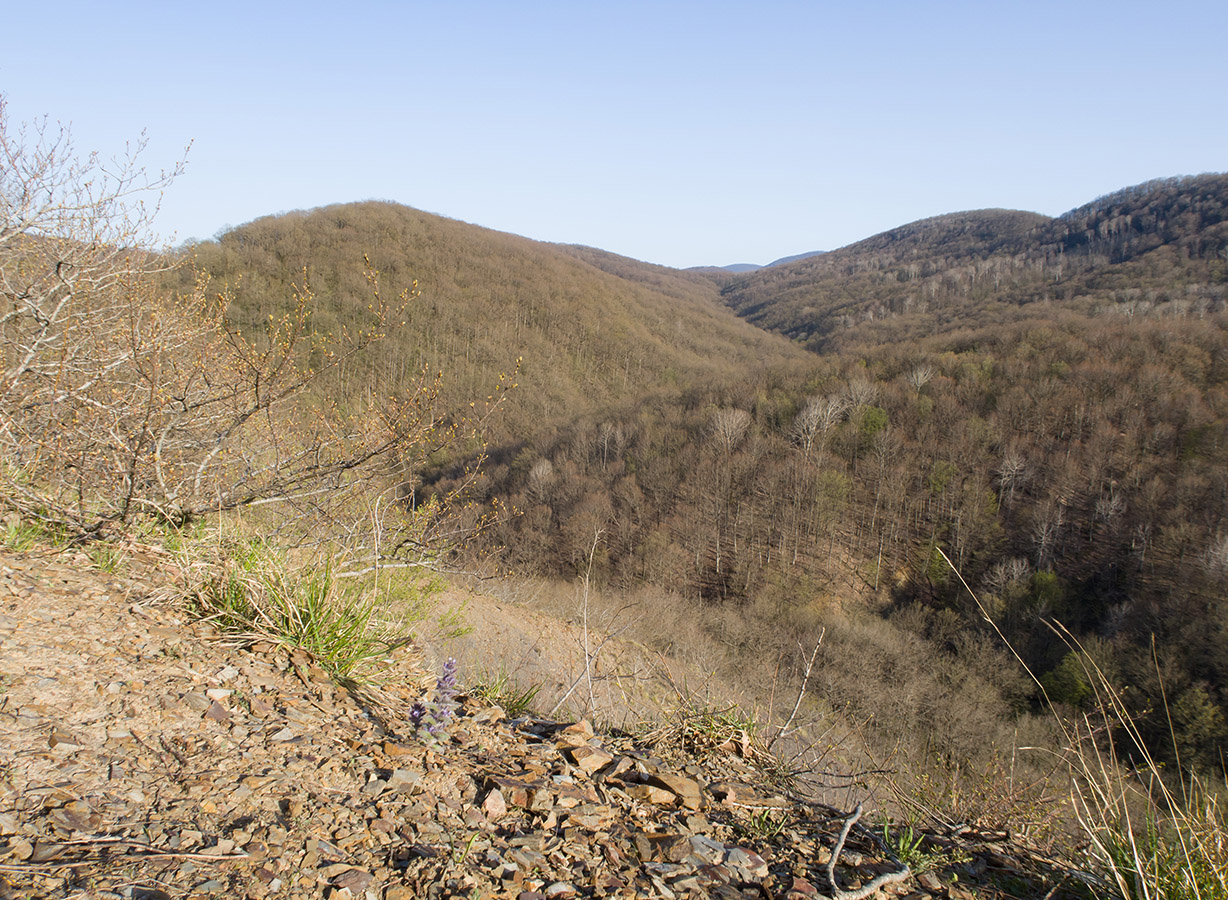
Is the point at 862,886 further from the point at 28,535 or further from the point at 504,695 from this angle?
the point at 28,535

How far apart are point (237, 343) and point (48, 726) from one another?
148 inches

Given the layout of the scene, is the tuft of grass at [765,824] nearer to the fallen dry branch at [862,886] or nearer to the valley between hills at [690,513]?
the valley between hills at [690,513]

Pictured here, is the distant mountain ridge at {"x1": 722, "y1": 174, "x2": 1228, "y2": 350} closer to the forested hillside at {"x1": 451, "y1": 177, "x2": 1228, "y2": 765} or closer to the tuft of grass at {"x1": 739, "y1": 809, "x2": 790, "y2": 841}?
the forested hillside at {"x1": 451, "y1": 177, "x2": 1228, "y2": 765}

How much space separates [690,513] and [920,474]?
1815 centimetres

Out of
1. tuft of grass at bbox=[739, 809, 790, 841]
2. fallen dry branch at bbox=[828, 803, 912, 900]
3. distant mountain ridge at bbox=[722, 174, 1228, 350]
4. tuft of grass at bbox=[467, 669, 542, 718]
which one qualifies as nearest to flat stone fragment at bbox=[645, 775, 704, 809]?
tuft of grass at bbox=[739, 809, 790, 841]

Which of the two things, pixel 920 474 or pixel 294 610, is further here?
pixel 920 474

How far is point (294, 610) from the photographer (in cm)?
269

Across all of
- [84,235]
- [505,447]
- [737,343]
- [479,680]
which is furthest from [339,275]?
[479,680]

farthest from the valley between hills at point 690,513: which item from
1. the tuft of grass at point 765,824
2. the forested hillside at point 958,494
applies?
the forested hillside at point 958,494

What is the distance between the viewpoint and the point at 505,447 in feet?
221

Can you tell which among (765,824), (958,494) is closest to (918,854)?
(765,824)

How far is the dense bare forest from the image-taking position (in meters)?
29.3

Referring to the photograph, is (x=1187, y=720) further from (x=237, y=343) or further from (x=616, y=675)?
(x=237, y=343)

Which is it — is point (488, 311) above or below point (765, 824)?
above
